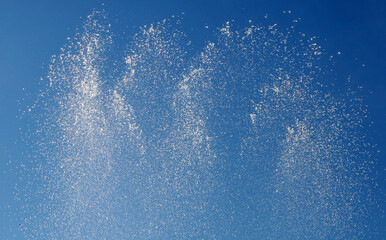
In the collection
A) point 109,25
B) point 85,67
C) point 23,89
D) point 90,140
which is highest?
point 109,25

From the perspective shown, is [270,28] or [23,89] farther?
[270,28]

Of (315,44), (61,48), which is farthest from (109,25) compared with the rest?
(315,44)

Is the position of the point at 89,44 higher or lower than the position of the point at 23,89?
higher

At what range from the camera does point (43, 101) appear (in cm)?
1256

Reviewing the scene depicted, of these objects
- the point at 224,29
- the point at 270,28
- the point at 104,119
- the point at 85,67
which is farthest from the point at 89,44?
the point at 270,28

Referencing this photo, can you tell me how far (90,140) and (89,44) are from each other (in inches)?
135

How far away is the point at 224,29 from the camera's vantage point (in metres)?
13.6

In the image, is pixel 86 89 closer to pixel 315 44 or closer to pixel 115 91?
pixel 115 91

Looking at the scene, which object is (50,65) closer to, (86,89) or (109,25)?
(86,89)

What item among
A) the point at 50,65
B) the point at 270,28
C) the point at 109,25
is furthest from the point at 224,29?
the point at 50,65

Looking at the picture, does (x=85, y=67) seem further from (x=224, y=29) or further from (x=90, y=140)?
(x=224, y=29)

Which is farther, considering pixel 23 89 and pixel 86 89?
pixel 86 89

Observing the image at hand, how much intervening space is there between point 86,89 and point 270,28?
7073 millimetres

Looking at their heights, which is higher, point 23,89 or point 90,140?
point 23,89
